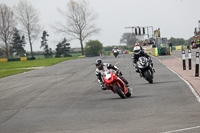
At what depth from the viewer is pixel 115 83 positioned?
1251 centimetres

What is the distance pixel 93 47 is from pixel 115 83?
84.8 m

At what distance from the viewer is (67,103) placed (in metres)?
12.8

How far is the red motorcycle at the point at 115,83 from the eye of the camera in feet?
41.0

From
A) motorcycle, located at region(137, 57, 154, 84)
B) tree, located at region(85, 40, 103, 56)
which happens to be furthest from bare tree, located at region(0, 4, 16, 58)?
motorcycle, located at region(137, 57, 154, 84)

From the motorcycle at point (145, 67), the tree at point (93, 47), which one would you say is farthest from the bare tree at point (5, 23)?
the motorcycle at point (145, 67)

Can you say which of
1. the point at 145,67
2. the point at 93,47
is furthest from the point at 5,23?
the point at 145,67

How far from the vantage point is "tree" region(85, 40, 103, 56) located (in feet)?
317

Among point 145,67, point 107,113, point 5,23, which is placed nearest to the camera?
point 107,113

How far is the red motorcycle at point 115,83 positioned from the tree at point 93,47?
275 ft

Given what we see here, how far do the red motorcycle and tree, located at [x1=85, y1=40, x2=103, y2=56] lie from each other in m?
83.7

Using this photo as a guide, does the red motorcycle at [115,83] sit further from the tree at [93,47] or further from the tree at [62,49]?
the tree at [62,49]

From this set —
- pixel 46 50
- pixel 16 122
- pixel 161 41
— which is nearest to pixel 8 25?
pixel 46 50

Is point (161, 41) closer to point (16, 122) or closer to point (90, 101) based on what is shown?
point (90, 101)

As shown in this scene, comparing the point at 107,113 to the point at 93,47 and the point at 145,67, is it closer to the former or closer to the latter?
the point at 145,67
